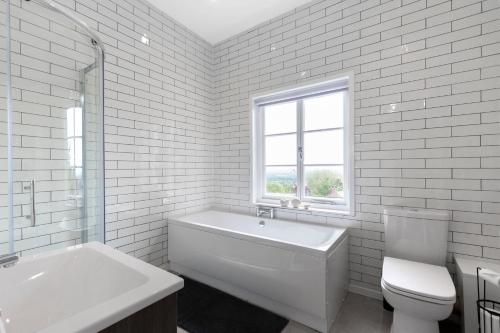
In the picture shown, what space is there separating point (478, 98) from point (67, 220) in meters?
3.22

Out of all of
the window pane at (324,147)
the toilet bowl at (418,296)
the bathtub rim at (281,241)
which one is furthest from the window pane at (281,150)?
the toilet bowl at (418,296)

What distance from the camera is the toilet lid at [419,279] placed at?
1424 millimetres

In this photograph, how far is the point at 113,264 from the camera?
1257 millimetres

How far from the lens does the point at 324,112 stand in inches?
106

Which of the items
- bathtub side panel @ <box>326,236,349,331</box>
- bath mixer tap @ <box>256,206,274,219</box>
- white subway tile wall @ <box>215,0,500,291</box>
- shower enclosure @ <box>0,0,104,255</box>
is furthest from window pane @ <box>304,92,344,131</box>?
shower enclosure @ <box>0,0,104,255</box>

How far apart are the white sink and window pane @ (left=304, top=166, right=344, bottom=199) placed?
2.03m

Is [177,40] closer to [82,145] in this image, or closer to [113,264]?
[82,145]

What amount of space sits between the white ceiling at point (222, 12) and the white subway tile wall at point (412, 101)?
0.18 m

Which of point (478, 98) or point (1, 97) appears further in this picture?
point (478, 98)

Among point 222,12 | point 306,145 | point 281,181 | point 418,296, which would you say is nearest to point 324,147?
point 306,145

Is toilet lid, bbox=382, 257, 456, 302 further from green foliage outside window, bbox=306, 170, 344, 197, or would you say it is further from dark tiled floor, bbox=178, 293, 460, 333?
green foliage outside window, bbox=306, 170, 344, 197

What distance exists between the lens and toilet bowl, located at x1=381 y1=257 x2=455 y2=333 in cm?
141

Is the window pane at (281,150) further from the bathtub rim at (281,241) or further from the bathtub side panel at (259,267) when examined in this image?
the bathtub side panel at (259,267)

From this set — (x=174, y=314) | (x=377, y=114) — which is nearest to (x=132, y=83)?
(x=174, y=314)
